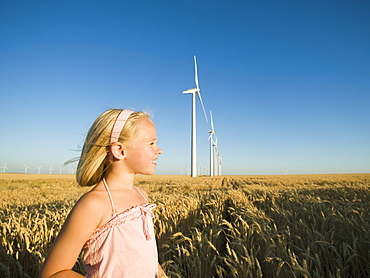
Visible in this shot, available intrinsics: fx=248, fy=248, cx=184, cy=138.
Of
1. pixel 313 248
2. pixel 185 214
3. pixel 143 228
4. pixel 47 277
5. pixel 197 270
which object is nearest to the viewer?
pixel 47 277

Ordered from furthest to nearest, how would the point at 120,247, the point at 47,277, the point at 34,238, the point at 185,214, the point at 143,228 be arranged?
the point at 185,214, the point at 34,238, the point at 143,228, the point at 120,247, the point at 47,277

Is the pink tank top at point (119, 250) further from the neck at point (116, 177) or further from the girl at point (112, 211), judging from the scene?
the neck at point (116, 177)

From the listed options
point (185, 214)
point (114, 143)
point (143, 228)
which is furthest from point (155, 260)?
point (185, 214)

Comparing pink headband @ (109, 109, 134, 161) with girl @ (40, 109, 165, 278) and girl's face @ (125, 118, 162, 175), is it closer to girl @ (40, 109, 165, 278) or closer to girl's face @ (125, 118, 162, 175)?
girl @ (40, 109, 165, 278)

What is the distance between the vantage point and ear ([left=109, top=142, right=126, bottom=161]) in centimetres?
182

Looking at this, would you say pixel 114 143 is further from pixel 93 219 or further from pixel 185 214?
pixel 185 214

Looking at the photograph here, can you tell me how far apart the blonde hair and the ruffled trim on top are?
396 millimetres

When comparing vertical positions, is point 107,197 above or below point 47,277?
above

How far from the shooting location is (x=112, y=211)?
165 centimetres

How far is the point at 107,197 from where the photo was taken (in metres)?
1.67

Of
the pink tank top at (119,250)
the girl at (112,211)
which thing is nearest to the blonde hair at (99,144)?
the girl at (112,211)

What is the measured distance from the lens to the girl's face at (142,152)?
188 centimetres

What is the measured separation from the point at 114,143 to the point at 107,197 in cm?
39

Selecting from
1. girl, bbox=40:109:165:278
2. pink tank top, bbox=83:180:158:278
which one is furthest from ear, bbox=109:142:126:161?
pink tank top, bbox=83:180:158:278
